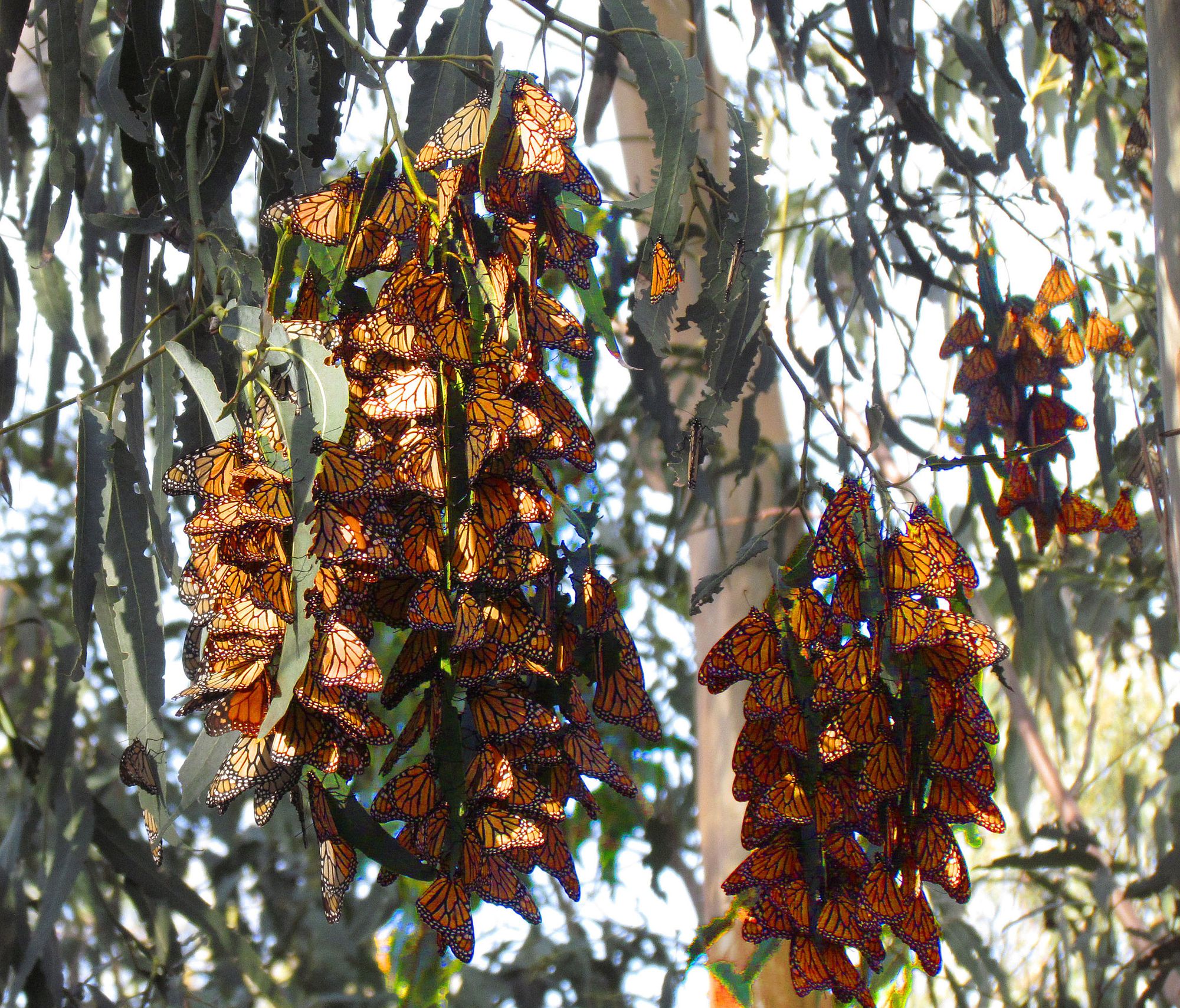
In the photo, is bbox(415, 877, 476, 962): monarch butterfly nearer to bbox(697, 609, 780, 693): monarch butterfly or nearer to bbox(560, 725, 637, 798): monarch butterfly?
bbox(560, 725, 637, 798): monarch butterfly

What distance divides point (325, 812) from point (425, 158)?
1.12 feet

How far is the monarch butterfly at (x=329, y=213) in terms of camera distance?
2.52 ft

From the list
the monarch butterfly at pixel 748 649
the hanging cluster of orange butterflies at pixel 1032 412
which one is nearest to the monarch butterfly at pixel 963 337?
the hanging cluster of orange butterflies at pixel 1032 412

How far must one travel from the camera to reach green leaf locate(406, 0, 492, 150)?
867mm

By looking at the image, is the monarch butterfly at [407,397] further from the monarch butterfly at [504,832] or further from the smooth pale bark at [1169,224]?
the smooth pale bark at [1169,224]

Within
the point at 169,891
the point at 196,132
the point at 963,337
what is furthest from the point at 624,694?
the point at 169,891

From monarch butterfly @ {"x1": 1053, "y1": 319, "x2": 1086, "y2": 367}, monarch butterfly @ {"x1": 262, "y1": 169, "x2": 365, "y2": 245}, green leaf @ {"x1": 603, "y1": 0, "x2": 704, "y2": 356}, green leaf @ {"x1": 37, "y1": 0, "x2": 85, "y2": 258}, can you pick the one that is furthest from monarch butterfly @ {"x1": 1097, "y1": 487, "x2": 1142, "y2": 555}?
green leaf @ {"x1": 37, "y1": 0, "x2": 85, "y2": 258}

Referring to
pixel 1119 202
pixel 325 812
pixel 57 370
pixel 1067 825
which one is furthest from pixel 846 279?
pixel 325 812

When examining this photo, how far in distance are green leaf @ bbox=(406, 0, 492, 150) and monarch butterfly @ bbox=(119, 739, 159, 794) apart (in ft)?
1.37

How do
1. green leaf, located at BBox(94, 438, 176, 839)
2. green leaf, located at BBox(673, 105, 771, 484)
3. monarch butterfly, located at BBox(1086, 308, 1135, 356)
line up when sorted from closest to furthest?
1. green leaf, located at BBox(94, 438, 176, 839)
2. green leaf, located at BBox(673, 105, 771, 484)
3. monarch butterfly, located at BBox(1086, 308, 1135, 356)

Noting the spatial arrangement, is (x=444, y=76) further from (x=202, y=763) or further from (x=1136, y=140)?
(x=1136, y=140)

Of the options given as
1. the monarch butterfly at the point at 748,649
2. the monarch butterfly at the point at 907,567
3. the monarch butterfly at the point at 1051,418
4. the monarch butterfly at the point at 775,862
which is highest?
the monarch butterfly at the point at 1051,418

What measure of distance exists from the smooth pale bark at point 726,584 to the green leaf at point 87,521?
0.63 meters

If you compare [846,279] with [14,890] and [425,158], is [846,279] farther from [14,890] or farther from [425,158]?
[425,158]
